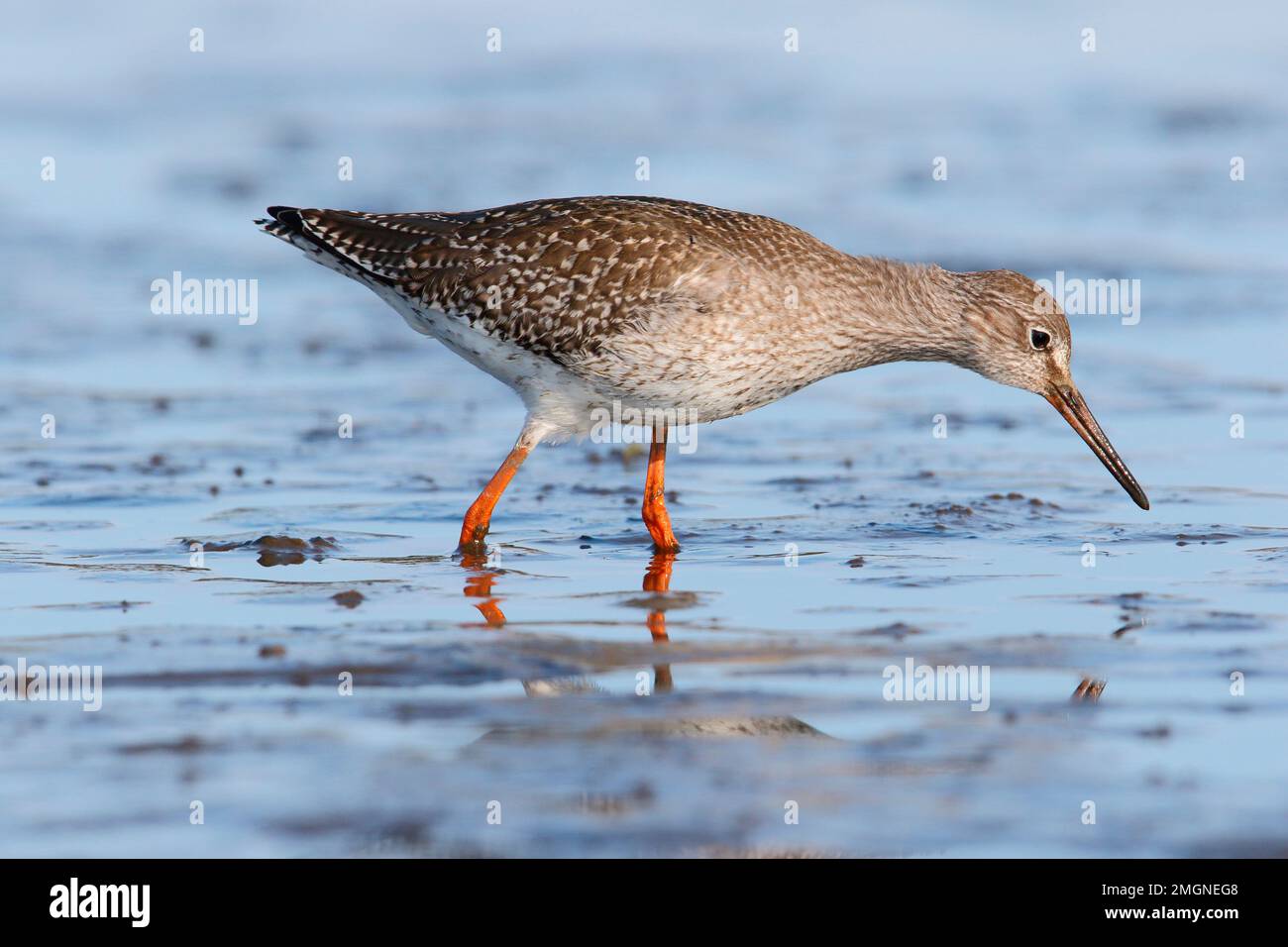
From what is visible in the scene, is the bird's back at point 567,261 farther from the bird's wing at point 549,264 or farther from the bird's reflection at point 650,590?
the bird's reflection at point 650,590

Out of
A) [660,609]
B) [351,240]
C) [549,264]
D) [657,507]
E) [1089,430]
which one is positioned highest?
[351,240]

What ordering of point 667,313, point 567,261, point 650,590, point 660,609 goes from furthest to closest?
point 567,261 → point 667,313 → point 650,590 → point 660,609

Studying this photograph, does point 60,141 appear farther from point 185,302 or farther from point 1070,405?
point 1070,405

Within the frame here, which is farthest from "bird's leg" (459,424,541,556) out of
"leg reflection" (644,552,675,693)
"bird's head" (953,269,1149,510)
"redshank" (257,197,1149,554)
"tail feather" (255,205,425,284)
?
"bird's head" (953,269,1149,510)

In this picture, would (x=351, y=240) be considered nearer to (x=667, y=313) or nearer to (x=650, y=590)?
(x=667, y=313)

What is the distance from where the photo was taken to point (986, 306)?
10602 millimetres

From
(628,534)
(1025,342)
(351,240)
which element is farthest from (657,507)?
(351,240)

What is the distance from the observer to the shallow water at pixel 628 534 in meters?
5.97

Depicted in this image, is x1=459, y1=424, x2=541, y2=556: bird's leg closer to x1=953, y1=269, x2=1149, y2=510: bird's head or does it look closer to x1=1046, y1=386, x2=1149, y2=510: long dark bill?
x1=953, y1=269, x2=1149, y2=510: bird's head

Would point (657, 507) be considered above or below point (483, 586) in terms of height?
above

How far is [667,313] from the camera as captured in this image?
10047 millimetres

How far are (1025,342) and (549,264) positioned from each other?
9.36ft

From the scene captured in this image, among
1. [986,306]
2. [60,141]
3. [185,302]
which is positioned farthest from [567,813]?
[60,141]
